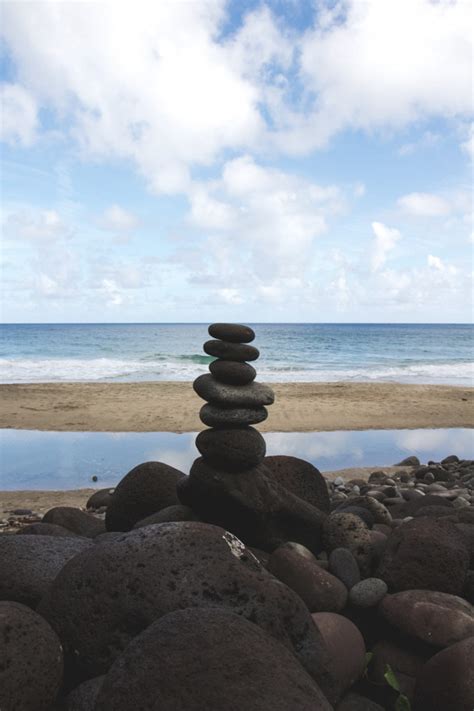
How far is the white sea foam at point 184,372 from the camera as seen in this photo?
103 ft

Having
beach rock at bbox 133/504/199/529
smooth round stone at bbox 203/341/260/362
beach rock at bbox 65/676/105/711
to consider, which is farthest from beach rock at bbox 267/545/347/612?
smooth round stone at bbox 203/341/260/362

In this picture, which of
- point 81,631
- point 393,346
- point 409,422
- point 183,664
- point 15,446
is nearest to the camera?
point 183,664

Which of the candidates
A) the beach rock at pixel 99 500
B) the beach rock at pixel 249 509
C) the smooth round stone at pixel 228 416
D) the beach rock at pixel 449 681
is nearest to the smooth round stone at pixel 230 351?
the smooth round stone at pixel 228 416

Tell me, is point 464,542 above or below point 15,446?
above

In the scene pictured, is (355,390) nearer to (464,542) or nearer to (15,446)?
(15,446)

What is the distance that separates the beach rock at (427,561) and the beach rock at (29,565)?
2.37 meters

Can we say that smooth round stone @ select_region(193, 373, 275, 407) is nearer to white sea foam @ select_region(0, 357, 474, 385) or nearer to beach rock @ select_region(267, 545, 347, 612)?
beach rock @ select_region(267, 545, 347, 612)

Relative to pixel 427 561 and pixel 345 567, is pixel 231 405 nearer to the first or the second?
pixel 345 567

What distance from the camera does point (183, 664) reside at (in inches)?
104

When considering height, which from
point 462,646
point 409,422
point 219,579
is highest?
point 219,579

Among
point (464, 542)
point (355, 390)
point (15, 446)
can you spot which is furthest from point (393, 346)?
point (464, 542)

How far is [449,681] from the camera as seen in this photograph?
359cm

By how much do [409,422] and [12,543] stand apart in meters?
15.6

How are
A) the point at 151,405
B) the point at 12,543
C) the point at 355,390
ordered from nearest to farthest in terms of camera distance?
the point at 12,543
the point at 151,405
the point at 355,390
